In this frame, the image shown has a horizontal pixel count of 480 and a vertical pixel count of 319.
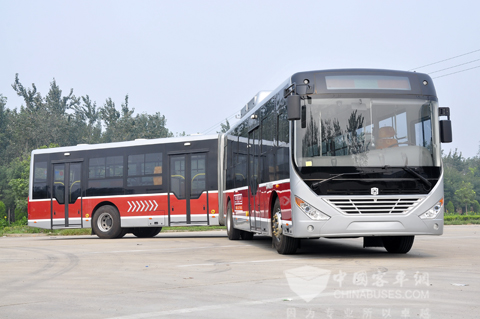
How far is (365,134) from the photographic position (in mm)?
11039

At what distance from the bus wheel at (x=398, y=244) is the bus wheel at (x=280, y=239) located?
2081 mm

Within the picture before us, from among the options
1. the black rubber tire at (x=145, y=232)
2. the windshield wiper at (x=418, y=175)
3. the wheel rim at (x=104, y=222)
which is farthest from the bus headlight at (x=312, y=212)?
the black rubber tire at (x=145, y=232)

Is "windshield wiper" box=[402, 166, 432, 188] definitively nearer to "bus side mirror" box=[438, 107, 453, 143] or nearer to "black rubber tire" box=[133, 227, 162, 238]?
"bus side mirror" box=[438, 107, 453, 143]

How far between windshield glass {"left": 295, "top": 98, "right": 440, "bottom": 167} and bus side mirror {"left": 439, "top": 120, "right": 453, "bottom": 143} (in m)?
0.15

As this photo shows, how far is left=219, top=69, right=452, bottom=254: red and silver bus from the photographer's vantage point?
10.8 m

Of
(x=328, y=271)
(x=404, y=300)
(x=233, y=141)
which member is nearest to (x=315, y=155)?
(x=328, y=271)

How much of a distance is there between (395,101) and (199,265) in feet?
15.5

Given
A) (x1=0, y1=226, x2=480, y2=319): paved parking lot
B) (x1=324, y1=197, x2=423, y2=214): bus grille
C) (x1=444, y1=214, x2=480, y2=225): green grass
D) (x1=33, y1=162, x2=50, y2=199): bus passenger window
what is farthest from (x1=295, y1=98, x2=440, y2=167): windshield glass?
(x1=444, y1=214, x2=480, y2=225): green grass

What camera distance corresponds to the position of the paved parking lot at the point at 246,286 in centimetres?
621

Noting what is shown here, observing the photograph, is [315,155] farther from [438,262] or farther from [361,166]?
[438,262]

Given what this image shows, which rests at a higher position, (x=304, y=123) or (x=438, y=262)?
(x=304, y=123)

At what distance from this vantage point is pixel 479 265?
1006 cm

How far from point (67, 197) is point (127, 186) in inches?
96.6

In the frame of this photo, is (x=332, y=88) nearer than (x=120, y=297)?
No
